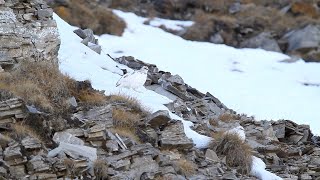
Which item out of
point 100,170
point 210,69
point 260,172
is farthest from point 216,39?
point 100,170

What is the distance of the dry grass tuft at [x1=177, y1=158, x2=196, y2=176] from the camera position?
41.9 ft

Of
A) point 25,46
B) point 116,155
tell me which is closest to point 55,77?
point 25,46

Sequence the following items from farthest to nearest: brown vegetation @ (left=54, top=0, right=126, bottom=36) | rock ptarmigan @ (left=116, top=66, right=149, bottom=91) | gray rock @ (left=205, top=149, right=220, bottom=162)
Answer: brown vegetation @ (left=54, top=0, right=126, bottom=36)
rock ptarmigan @ (left=116, top=66, right=149, bottom=91)
gray rock @ (left=205, top=149, right=220, bottom=162)

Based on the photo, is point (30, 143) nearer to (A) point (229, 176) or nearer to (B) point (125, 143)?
(B) point (125, 143)

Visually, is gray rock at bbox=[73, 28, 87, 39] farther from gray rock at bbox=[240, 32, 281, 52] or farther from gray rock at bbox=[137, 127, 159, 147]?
gray rock at bbox=[240, 32, 281, 52]

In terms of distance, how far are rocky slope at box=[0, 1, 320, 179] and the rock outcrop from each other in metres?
0.16

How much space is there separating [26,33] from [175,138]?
4.00 meters

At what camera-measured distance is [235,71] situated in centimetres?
3006

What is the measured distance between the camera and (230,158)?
14117 mm

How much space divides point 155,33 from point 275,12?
8694 millimetres

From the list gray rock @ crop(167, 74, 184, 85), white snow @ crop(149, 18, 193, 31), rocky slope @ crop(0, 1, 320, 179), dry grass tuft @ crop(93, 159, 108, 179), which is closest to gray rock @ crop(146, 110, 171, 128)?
rocky slope @ crop(0, 1, 320, 179)

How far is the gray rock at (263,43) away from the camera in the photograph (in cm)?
3506

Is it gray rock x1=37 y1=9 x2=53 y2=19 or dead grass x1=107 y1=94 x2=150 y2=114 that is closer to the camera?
dead grass x1=107 y1=94 x2=150 y2=114

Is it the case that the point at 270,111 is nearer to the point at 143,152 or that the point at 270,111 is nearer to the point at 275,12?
the point at 143,152
